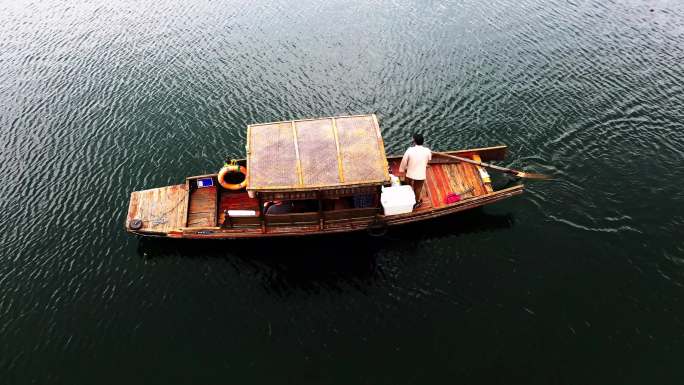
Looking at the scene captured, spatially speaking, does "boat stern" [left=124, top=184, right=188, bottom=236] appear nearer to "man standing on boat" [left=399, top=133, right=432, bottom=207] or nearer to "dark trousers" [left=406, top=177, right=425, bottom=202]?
"man standing on boat" [left=399, top=133, right=432, bottom=207]

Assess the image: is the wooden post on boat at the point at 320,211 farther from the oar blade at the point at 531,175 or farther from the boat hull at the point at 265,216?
the oar blade at the point at 531,175

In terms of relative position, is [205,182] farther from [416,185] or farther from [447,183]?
[447,183]

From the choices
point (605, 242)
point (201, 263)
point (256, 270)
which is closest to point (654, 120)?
point (605, 242)

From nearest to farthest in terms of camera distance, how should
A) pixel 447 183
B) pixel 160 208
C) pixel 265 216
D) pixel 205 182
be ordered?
pixel 265 216 → pixel 160 208 → pixel 205 182 → pixel 447 183

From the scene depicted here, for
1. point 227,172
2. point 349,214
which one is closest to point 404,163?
point 349,214

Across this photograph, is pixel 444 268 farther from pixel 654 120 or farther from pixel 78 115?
pixel 78 115

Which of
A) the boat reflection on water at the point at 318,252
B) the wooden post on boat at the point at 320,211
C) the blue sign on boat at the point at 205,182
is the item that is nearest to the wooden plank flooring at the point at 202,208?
the blue sign on boat at the point at 205,182

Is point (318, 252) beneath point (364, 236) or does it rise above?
beneath
